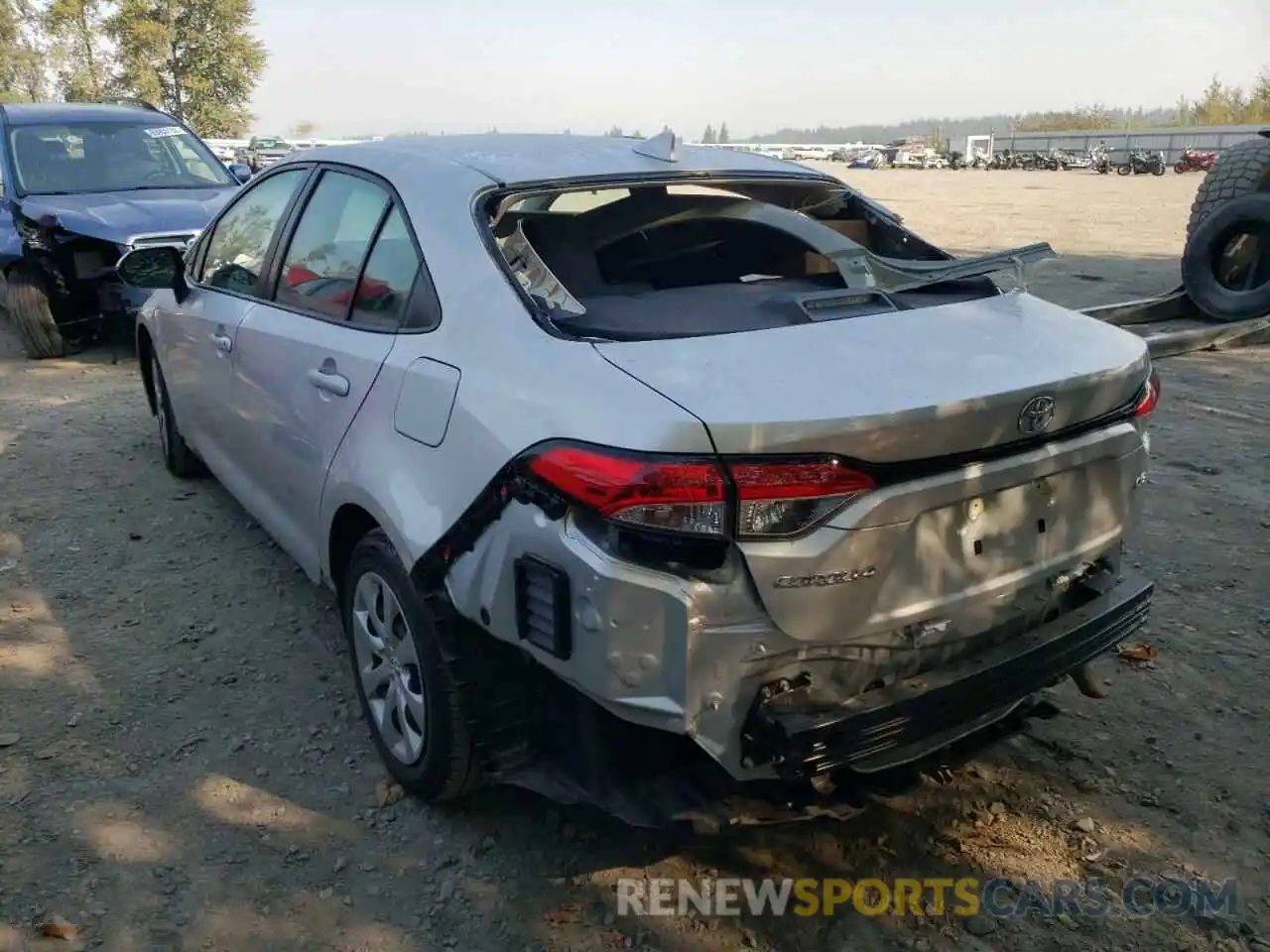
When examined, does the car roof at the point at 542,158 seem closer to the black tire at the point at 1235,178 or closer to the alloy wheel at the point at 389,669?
the alloy wheel at the point at 389,669

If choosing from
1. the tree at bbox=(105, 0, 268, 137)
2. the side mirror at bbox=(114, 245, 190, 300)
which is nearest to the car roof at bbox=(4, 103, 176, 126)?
the side mirror at bbox=(114, 245, 190, 300)

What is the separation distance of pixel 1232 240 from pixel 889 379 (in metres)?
8.42

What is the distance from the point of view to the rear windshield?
861cm

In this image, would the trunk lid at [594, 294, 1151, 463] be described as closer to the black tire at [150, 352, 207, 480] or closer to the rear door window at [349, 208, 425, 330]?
the rear door window at [349, 208, 425, 330]

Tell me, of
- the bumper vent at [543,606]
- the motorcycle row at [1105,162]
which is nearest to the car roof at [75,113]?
the bumper vent at [543,606]

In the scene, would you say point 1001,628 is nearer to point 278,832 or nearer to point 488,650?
point 488,650

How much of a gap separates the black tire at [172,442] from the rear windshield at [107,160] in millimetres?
4082

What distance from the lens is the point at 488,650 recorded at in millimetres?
2488

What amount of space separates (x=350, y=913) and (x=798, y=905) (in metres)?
1.09

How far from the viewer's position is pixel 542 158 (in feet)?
10.3

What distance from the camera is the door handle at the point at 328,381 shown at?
2963 mm

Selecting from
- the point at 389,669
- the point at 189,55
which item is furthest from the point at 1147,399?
the point at 189,55

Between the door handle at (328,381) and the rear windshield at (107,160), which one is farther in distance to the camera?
the rear windshield at (107,160)

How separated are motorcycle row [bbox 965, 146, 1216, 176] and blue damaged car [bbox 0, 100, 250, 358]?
141 feet
